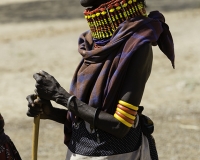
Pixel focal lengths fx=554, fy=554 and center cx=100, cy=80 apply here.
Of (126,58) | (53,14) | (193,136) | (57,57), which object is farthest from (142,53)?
(53,14)

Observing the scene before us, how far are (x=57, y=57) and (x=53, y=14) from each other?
19.9 ft

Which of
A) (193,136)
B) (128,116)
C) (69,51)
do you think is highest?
(128,116)

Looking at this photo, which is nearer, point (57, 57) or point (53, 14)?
point (57, 57)

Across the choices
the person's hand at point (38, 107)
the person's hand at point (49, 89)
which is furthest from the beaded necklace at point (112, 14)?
the person's hand at point (38, 107)

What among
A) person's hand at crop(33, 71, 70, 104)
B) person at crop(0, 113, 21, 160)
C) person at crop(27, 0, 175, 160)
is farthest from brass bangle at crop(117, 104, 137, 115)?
person at crop(0, 113, 21, 160)

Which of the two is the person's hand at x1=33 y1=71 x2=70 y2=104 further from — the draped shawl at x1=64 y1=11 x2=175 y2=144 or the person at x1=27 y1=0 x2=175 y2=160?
the draped shawl at x1=64 y1=11 x2=175 y2=144

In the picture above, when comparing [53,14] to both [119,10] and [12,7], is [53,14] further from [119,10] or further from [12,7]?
[119,10]

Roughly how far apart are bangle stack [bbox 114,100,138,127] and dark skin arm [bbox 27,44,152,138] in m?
0.02

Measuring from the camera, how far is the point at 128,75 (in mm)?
2764

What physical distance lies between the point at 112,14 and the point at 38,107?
0.69 metres

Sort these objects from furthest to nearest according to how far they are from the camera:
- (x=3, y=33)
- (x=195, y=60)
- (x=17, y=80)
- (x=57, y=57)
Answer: (x=3, y=33) < (x=57, y=57) < (x=195, y=60) < (x=17, y=80)

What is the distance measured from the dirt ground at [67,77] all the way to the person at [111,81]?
3322 mm

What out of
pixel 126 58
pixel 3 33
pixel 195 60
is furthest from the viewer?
pixel 3 33

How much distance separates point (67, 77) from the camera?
30.8 feet
